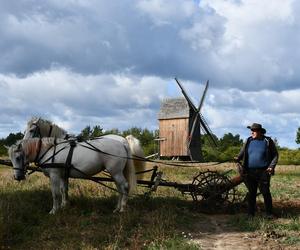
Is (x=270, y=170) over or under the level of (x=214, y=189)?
over

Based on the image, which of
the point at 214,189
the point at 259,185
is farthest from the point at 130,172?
the point at 259,185

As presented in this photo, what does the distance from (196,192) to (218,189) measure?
509 mm

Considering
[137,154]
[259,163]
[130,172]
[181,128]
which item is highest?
[181,128]

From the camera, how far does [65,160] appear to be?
10.7 metres

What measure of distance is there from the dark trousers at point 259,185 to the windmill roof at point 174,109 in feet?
118

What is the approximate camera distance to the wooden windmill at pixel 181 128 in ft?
150

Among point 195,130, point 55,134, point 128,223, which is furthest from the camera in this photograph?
point 195,130

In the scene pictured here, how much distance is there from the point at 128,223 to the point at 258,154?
3229 millimetres

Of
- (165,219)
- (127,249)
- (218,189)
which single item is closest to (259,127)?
(218,189)

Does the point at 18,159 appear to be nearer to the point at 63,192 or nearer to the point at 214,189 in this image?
the point at 63,192

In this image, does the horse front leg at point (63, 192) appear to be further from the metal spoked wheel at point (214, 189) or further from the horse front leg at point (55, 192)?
the metal spoked wheel at point (214, 189)

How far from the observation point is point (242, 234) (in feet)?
29.8

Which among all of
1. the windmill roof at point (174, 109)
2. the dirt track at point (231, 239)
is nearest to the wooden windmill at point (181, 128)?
the windmill roof at point (174, 109)

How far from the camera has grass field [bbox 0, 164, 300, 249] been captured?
8.25m
